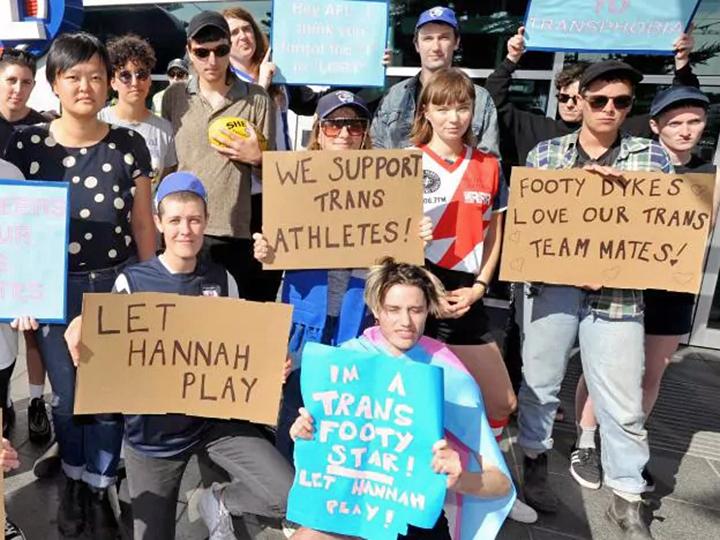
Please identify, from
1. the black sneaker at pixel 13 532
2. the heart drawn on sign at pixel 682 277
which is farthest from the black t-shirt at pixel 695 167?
the black sneaker at pixel 13 532

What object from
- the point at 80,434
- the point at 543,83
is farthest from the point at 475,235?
the point at 543,83

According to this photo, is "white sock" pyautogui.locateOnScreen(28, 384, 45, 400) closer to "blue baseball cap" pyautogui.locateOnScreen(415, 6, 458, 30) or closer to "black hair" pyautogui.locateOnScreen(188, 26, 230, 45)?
"black hair" pyautogui.locateOnScreen(188, 26, 230, 45)

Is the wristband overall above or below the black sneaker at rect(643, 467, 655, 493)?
above

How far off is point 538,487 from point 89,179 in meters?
2.52

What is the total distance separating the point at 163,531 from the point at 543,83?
18.5ft

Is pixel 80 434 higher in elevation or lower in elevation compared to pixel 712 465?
higher

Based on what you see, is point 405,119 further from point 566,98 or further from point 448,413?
point 448,413

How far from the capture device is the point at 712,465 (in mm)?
3389

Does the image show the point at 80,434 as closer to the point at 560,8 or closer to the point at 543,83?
the point at 560,8

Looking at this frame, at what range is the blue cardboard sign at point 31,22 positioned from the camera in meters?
5.95

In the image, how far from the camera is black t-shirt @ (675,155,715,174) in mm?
2736

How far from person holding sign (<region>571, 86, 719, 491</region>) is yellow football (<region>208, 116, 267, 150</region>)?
1.93 metres

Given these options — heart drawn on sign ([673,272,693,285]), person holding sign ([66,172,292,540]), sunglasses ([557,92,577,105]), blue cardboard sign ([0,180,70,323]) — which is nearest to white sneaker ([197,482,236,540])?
person holding sign ([66,172,292,540])

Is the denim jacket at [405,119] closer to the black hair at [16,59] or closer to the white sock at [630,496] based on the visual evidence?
the white sock at [630,496]
